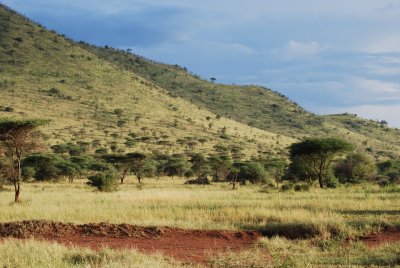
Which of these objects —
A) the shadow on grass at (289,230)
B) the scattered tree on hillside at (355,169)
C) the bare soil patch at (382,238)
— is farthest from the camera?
the scattered tree on hillside at (355,169)

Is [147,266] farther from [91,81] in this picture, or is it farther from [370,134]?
[370,134]

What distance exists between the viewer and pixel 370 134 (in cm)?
17262

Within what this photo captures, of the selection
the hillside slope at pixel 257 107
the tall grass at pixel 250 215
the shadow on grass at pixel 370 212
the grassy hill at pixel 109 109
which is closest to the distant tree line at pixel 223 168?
the tall grass at pixel 250 215

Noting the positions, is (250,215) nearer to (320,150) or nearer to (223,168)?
(320,150)

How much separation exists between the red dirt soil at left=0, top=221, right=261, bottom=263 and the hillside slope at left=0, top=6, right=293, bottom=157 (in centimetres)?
6589

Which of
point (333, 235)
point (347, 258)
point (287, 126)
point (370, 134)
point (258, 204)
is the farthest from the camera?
point (370, 134)

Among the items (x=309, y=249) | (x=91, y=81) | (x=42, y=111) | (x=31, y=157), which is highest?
(x=91, y=81)

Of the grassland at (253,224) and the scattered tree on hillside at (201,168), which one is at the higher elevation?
the scattered tree on hillside at (201,168)

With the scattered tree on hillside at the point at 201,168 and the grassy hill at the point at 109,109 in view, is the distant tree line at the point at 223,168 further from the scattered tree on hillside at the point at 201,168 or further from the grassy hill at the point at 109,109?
the grassy hill at the point at 109,109

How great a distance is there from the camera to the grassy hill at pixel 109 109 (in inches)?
3573

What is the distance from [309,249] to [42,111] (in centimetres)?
8423

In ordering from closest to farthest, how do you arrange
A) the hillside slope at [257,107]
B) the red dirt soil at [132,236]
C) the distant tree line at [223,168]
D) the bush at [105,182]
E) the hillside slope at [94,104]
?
the red dirt soil at [132,236] < the bush at [105,182] < the distant tree line at [223,168] < the hillside slope at [94,104] < the hillside slope at [257,107]

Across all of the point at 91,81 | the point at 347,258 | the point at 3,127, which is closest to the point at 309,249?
the point at 347,258

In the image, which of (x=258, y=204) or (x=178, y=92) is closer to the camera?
(x=258, y=204)
